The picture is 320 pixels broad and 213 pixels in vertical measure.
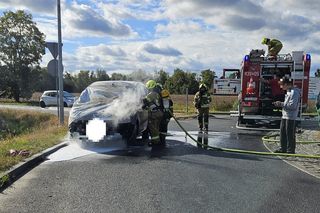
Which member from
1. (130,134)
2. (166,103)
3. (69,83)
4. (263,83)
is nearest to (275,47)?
(263,83)

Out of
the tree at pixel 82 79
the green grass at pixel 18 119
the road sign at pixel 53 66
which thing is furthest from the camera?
the tree at pixel 82 79

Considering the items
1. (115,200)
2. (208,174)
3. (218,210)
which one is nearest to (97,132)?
(208,174)

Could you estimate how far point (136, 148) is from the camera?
10.7 meters

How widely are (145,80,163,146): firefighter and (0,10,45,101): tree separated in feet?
120

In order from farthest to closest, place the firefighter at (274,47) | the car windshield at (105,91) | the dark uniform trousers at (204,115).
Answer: the firefighter at (274,47) < the dark uniform trousers at (204,115) < the car windshield at (105,91)

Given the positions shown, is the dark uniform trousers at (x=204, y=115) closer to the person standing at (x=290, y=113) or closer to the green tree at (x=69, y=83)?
the person standing at (x=290, y=113)

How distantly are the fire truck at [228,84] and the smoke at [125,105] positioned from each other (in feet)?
23.6

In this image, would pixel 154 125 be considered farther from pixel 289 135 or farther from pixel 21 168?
pixel 21 168

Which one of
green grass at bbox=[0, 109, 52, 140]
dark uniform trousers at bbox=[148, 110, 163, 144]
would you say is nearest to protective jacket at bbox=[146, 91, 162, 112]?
dark uniform trousers at bbox=[148, 110, 163, 144]

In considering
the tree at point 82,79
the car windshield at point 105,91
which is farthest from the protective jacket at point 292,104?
the tree at point 82,79

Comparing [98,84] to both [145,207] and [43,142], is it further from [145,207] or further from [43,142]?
[145,207]

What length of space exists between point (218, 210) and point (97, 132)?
5451 millimetres

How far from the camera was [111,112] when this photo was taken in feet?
35.3

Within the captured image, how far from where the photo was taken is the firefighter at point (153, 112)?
11.0 metres
